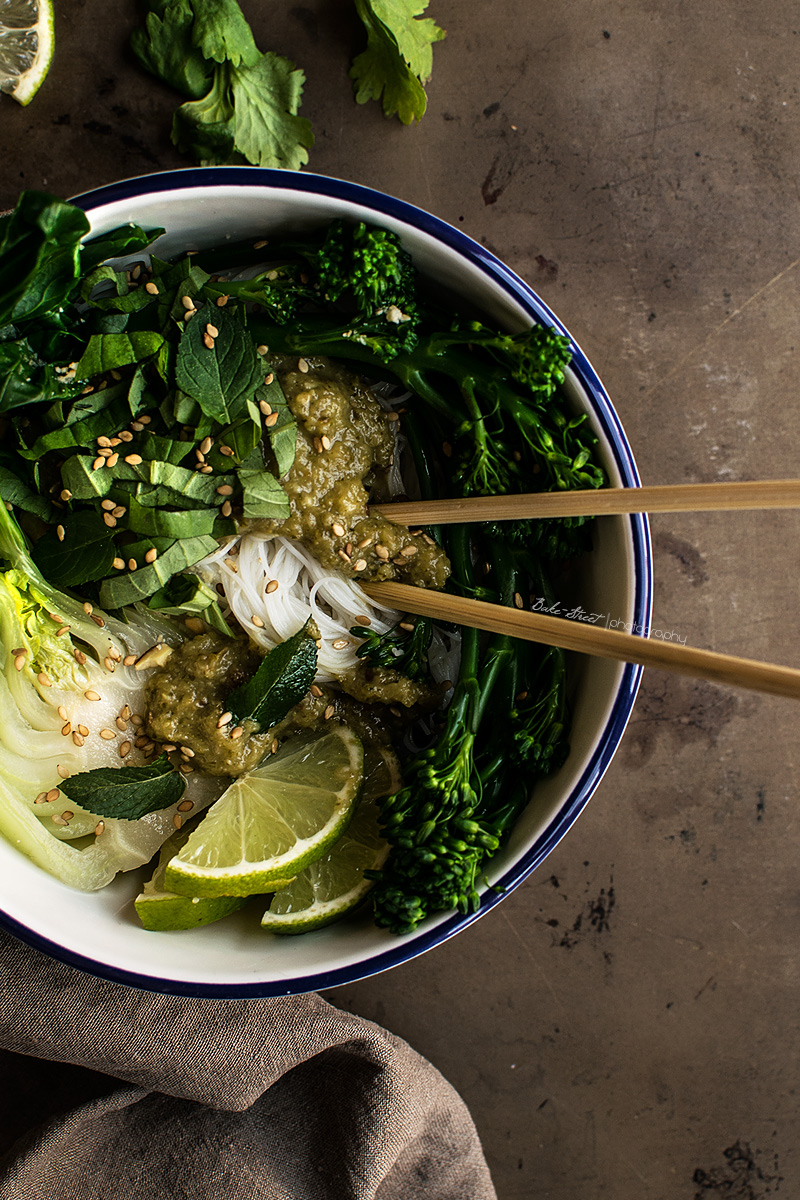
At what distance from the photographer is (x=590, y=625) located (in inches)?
87.7

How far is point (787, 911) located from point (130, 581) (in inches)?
118

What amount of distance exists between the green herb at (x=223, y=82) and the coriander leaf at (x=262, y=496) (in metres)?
1.22

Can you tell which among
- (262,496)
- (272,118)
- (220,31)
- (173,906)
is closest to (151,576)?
(262,496)

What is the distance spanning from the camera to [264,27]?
289 cm

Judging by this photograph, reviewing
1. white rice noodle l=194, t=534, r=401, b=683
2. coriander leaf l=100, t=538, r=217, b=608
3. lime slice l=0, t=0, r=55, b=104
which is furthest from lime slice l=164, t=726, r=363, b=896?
lime slice l=0, t=0, r=55, b=104

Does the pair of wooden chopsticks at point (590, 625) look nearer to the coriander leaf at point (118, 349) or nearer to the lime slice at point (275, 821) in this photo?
the lime slice at point (275, 821)

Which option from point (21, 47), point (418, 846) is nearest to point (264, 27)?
point (21, 47)

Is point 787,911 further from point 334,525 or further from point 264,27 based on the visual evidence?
point 264,27

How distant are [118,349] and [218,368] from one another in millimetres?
323

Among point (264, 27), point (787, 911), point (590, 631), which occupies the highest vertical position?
point (264, 27)

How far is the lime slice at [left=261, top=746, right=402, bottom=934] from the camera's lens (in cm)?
252

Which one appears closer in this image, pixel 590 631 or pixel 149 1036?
pixel 590 631

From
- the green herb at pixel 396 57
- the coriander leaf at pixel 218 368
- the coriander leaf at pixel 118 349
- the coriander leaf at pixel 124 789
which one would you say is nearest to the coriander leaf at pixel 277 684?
the coriander leaf at pixel 124 789

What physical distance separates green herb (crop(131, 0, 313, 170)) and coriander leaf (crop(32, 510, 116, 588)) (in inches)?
56.8
